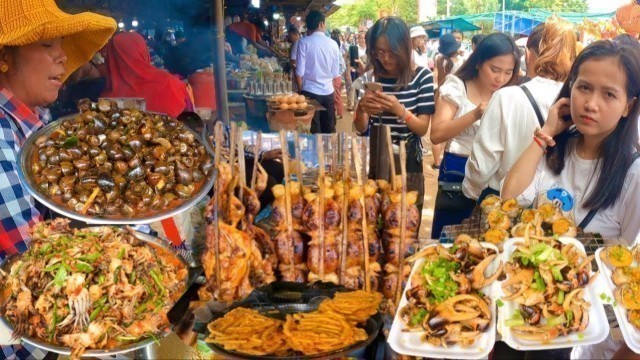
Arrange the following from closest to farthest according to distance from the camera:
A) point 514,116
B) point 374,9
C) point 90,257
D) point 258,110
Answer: point 90,257 < point 514,116 < point 258,110 < point 374,9

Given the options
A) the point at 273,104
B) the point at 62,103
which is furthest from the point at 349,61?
the point at 62,103

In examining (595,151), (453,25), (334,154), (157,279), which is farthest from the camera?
(453,25)

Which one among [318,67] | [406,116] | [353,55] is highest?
[406,116]

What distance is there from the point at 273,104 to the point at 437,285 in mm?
5413

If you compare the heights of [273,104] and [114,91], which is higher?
[114,91]

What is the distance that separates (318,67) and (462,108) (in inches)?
185

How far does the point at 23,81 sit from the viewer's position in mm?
2398

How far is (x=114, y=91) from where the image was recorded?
5.11m

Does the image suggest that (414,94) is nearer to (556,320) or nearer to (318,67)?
(556,320)

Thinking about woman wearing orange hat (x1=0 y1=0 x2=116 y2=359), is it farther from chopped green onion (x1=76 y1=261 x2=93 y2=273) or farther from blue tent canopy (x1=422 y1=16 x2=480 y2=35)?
blue tent canopy (x1=422 y1=16 x2=480 y2=35)

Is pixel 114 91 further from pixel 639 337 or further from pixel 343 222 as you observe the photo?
pixel 639 337

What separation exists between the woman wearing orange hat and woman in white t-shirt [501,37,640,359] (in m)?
2.27

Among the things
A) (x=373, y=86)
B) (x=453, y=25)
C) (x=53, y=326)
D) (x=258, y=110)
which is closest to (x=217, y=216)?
(x=53, y=326)

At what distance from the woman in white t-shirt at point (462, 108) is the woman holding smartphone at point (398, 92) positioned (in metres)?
0.19
